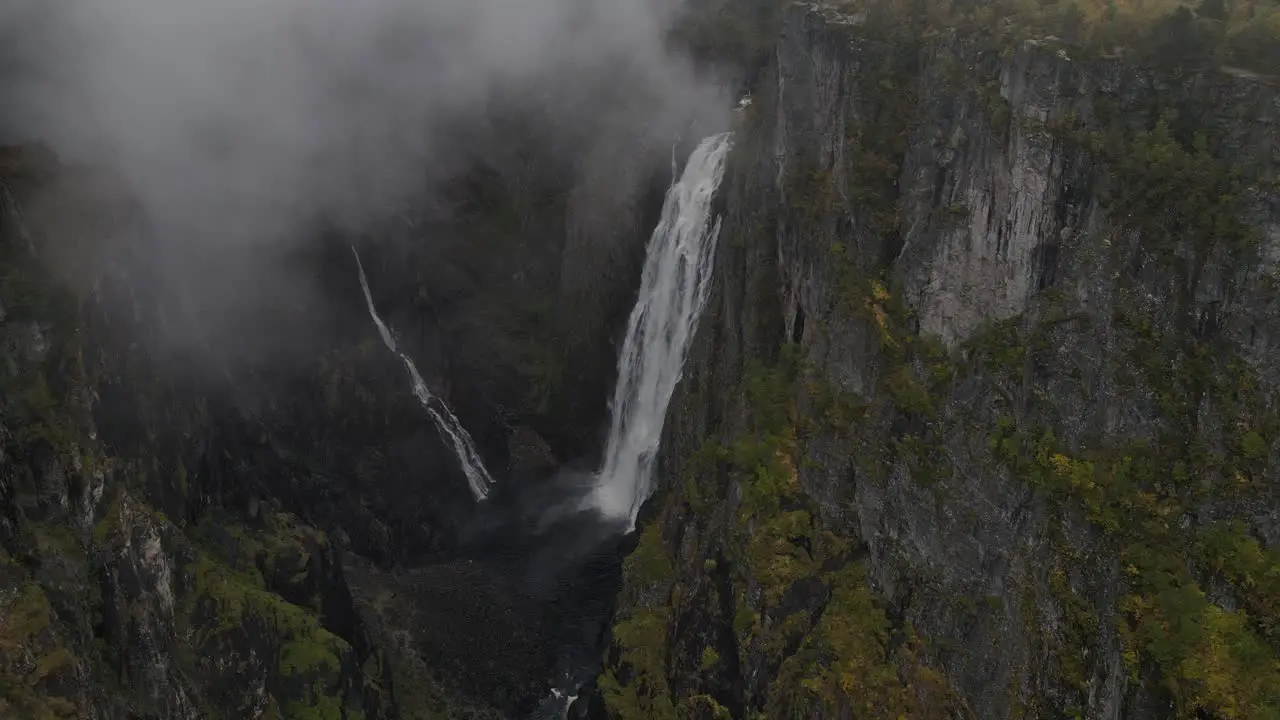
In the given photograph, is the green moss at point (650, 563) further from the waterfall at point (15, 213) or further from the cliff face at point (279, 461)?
the waterfall at point (15, 213)

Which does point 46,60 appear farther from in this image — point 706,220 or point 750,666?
point 750,666

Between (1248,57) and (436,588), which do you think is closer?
(1248,57)

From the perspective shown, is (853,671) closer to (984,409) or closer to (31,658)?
(984,409)

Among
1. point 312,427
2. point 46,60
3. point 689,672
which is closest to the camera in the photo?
point 689,672

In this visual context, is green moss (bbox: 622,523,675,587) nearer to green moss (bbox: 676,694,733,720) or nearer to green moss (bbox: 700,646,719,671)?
green moss (bbox: 700,646,719,671)

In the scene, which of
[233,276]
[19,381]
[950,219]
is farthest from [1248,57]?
[233,276]

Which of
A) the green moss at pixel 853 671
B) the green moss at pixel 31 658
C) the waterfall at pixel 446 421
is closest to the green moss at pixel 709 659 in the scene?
the green moss at pixel 853 671

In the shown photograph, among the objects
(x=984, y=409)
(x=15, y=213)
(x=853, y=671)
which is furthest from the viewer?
(x=15, y=213)

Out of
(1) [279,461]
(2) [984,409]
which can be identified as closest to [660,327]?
(1) [279,461]
